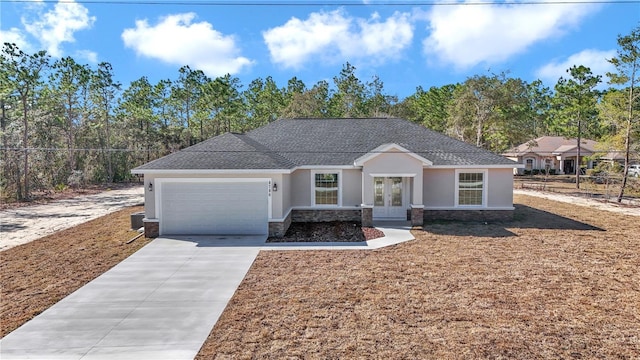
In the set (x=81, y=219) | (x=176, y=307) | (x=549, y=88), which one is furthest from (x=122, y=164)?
(x=549, y=88)

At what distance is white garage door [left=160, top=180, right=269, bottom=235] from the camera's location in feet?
43.1

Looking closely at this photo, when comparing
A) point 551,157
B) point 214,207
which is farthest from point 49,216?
point 551,157

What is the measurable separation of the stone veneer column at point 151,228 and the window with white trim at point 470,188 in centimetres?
1316

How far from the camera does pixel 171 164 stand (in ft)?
43.3

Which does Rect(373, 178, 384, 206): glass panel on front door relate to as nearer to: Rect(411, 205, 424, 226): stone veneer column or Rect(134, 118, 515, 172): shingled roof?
Rect(134, 118, 515, 172): shingled roof

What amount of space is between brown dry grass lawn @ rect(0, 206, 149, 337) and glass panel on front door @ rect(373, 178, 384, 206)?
9.87m

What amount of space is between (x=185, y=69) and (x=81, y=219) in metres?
29.3

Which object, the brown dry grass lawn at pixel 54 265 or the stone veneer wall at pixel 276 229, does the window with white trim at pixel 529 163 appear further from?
the brown dry grass lawn at pixel 54 265

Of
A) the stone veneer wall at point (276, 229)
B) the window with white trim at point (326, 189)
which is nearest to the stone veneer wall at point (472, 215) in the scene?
the window with white trim at point (326, 189)

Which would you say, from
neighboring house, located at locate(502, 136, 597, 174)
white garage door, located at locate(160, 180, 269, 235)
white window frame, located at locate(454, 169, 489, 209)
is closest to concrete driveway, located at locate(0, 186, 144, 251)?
white garage door, located at locate(160, 180, 269, 235)

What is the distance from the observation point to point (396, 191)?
52.0 feet

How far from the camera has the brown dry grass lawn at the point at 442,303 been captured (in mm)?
5566

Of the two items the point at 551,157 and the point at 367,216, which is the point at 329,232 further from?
the point at 551,157

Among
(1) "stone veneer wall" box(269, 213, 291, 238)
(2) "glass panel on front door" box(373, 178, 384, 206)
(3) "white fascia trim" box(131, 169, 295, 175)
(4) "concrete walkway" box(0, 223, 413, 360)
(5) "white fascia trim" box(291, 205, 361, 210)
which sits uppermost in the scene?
(3) "white fascia trim" box(131, 169, 295, 175)
